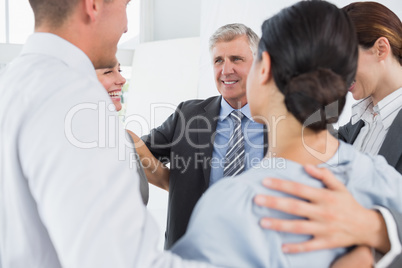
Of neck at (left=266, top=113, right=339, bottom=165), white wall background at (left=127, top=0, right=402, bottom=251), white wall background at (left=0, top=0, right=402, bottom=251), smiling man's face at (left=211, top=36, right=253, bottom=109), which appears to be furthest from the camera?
white wall background at (left=127, top=0, right=402, bottom=251)

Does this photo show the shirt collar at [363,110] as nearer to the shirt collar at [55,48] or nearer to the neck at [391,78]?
the neck at [391,78]

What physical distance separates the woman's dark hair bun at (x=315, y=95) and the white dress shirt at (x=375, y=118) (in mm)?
733

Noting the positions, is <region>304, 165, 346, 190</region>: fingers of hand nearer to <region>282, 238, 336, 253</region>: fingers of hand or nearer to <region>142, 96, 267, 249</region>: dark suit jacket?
<region>282, 238, 336, 253</region>: fingers of hand

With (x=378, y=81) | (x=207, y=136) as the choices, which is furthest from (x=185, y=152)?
Answer: (x=378, y=81)

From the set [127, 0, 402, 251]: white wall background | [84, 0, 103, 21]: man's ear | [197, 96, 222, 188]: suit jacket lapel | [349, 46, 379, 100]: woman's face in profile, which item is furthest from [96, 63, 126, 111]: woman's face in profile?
[127, 0, 402, 251]: white wall background

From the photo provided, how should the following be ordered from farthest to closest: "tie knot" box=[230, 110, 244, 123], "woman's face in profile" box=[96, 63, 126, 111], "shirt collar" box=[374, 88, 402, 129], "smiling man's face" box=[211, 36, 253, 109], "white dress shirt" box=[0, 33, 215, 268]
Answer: "smiling man's face" box=[211, 36, 253, 109]
"tie knot" box=[230, 110, 244, 123]
"woman's face in profile" box=[96, 63, 126, 111]
"shirt collar" box=[374, 88, 402, 129]
"white dress shirt" box=[0, 33, 215, 268]

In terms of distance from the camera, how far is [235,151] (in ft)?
6.95

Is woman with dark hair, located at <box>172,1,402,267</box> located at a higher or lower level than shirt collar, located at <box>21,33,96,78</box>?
lower

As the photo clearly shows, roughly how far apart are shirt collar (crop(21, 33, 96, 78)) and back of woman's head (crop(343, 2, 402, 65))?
1.08m

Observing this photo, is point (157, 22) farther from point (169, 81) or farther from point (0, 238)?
point (0, 238)

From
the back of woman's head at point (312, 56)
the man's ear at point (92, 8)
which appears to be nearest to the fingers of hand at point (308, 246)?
the back of woman's head at point (312, 56)

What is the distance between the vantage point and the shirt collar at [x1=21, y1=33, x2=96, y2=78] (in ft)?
3.45

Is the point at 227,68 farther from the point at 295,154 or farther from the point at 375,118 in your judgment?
the point at 295,154

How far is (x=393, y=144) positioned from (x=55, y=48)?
1.27 meters
